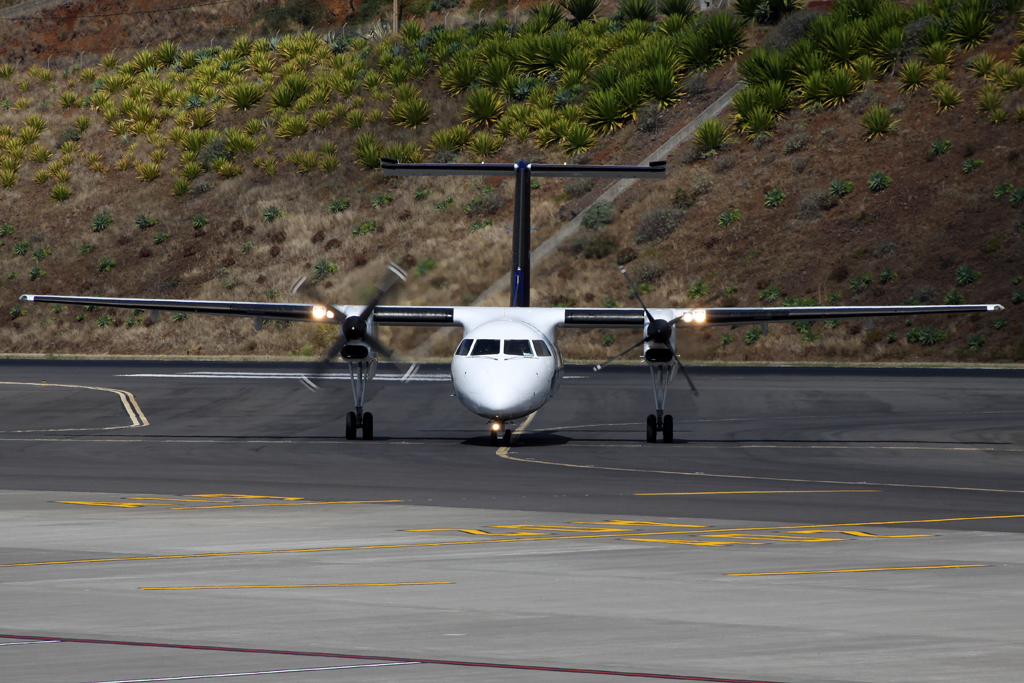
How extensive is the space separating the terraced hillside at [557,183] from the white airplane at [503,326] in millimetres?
27600

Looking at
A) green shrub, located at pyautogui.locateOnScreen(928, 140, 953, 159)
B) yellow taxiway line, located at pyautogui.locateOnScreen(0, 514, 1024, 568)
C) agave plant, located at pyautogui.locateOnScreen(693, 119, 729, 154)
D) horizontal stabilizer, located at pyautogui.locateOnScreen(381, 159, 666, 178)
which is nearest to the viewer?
yellow taxiway line, located at pyautogui.locateOnScreen(0, 514, 1024, 568)

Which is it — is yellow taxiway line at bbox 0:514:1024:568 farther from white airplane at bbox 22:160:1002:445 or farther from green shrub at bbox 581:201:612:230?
green shrub at bbox 581:201:612:230

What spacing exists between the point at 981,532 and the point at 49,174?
76.5 m

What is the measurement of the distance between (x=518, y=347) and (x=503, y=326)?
0.79m

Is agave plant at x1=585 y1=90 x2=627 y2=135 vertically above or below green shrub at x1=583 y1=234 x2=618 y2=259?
above

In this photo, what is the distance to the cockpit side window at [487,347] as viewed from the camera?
24253 mm

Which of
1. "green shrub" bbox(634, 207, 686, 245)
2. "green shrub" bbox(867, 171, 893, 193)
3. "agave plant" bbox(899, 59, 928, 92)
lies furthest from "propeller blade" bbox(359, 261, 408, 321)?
"agave plant" bbox(899, 59, 928, 92)

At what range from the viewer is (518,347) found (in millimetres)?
24438

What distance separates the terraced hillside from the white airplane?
90.6 feet

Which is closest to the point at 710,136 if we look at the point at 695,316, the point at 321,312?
the point at 695,316

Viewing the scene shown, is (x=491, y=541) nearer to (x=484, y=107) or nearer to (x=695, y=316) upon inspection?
(x=695, y=316)

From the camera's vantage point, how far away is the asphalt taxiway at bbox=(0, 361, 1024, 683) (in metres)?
7.62

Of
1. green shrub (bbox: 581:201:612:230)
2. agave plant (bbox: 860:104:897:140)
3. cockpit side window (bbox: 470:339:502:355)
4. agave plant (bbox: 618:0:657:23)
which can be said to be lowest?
cockpit side window (bbox: 470:339:502:355)

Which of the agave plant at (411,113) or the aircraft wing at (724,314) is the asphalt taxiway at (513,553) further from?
the agave plant at (411,113)
